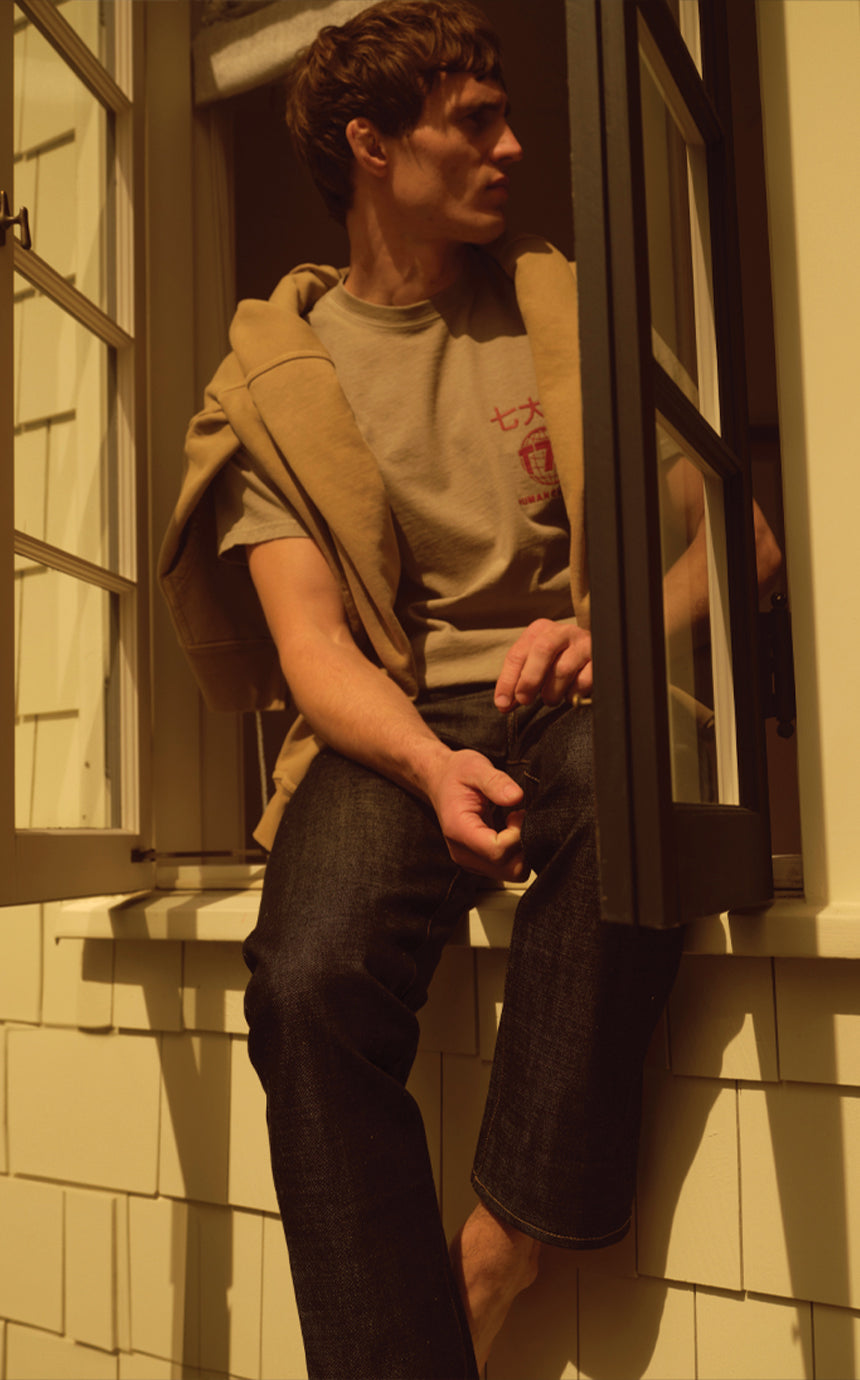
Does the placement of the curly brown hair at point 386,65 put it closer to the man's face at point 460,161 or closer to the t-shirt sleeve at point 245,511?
the man's face at point 460,161

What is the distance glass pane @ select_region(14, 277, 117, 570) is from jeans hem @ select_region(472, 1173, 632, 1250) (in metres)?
0.91

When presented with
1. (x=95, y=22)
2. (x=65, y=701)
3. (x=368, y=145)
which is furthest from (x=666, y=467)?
(x=95, y=22)

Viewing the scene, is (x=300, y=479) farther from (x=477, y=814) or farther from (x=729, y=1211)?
(x=729, y=1211)

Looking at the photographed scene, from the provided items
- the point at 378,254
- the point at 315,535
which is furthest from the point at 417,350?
the point at 315,535

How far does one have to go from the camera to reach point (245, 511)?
1.36m

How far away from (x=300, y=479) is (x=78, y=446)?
445 mm

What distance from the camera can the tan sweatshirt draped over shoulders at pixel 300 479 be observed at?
4.17 feet

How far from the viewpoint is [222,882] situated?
1.59 meters

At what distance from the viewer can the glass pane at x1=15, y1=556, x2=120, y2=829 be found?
4.85 ft

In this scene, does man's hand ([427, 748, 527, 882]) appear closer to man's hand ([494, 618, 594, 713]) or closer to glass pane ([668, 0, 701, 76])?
man's hand ([494, 618, 594, 713])

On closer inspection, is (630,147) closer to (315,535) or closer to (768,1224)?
(315,535)

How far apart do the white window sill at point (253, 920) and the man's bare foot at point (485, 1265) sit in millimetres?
249

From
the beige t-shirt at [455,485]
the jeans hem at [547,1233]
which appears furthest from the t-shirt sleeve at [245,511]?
the jeans hem at [547,1233]

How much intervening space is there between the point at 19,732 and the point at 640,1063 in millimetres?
875
